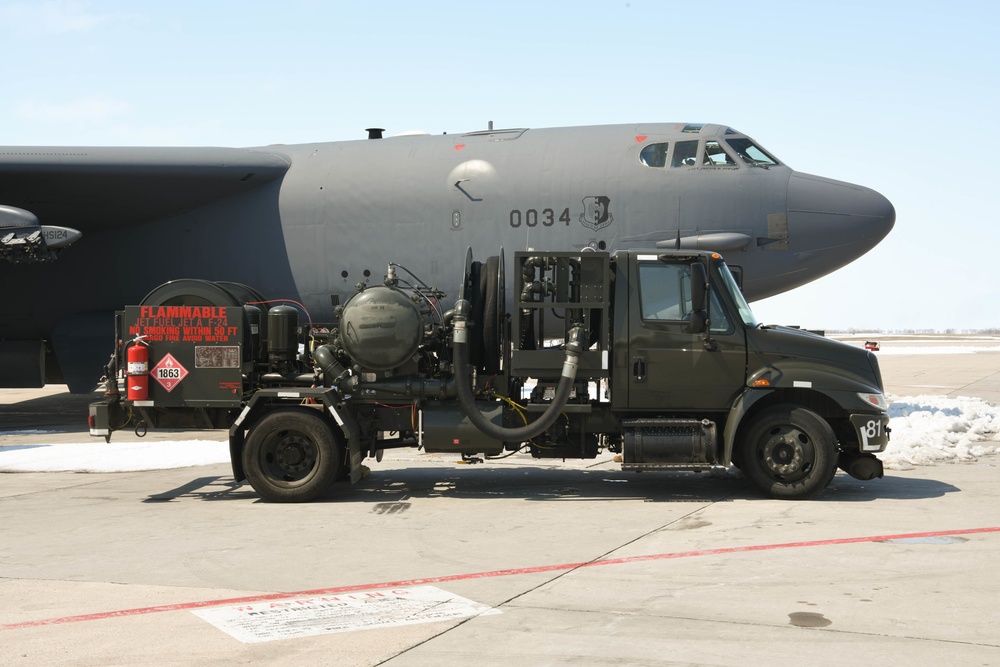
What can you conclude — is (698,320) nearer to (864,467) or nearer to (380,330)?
(864,467)

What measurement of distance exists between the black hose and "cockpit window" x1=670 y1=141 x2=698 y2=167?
20.2 ft

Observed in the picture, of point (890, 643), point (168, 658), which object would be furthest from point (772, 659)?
point (168, 658)

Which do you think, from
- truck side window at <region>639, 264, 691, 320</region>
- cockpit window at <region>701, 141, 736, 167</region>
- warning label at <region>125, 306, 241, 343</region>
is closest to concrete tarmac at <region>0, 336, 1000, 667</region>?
warning label at <region>125, 306, 241, 343</region>

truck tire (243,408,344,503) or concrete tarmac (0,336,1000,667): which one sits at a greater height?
truck tire (243,408,344,503)

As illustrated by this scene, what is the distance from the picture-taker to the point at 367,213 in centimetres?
1619

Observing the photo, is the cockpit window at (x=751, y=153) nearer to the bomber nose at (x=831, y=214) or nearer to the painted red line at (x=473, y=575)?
the bomber nose at (x=831, y=214)

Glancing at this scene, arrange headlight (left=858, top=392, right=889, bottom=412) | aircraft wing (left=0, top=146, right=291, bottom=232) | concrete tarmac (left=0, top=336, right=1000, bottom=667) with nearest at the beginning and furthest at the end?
concrete tarmac (left=0, top=336, right=1000, bottom=667)
headlight (left=858, top=392, right=889, bottom=412)
aircraft wing (left=0, top=146, right=291, bottom=232)

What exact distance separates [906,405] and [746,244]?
611 centimetres

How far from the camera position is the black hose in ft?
31.8

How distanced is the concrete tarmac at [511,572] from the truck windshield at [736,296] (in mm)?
1835

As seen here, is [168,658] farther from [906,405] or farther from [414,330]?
[906,405]

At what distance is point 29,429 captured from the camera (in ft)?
57.4

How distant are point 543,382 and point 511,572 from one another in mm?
3609

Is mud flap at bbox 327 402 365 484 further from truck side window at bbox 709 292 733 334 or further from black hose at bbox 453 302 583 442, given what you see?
truck side window at bbox 709 292 733 334
